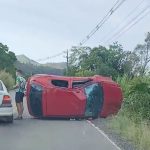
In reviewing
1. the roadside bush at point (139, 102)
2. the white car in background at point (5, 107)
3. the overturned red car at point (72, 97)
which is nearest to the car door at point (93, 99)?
the overturned red car at point (72, 97)

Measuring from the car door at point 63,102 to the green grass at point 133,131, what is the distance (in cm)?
175

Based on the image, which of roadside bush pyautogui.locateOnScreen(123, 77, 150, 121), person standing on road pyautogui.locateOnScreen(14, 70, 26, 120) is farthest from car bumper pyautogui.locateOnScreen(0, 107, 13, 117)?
roadside bush pyautogui.locateOnScreen(123, 77, 150, 121)

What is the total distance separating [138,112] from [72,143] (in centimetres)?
663

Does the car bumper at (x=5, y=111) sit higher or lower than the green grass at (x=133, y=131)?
higher

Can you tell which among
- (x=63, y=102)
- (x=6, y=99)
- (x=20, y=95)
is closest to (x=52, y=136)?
(x=6, y=99)

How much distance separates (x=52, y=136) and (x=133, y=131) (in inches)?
85.1

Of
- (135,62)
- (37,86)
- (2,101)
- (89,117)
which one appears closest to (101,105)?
(89,117)

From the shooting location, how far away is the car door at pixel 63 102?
20359 mm

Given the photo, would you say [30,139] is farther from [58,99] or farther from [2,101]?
[58,99]

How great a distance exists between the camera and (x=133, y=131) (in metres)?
15.4

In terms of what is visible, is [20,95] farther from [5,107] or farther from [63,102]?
[5,107]

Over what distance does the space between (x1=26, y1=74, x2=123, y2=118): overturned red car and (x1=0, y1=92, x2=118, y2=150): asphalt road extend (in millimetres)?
715

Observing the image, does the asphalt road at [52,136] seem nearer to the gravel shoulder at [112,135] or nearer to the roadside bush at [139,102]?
the gravel shoulder at [112,135]

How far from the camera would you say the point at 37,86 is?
20594 mm
